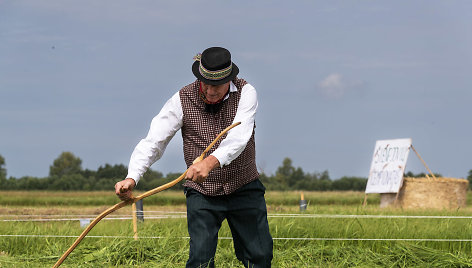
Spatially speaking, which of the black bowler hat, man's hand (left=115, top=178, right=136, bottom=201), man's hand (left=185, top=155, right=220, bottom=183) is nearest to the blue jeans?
man's hand (left=115, top=178, right=136, bottom=201)

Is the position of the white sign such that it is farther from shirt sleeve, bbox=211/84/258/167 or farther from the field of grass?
shirt sleeve, bbox=211/84/258/167

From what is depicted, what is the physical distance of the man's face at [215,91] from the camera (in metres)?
3.84

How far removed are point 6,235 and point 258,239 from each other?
163 inches

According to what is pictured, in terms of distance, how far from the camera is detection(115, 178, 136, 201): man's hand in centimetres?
352

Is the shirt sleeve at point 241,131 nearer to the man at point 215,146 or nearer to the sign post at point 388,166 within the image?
the man at point 215,146

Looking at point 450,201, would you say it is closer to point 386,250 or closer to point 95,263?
point 386,250

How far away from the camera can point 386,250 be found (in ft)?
21.6

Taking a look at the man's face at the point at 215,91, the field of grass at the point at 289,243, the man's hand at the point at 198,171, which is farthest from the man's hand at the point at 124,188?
the field of grass at the point at 289,243

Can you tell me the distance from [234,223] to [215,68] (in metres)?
0.99

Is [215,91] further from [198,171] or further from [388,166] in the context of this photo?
[388,166]

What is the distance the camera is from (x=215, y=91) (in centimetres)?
384

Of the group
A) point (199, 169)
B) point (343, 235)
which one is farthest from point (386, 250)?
point (199, 169)

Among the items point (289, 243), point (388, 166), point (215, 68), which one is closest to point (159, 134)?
point (215, 68)

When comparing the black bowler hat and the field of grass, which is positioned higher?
the black bowler hat
